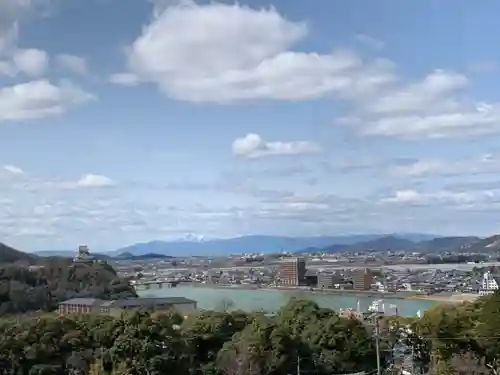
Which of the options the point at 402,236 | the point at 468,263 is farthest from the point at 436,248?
the point at 402,236

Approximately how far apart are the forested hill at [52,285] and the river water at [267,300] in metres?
3.72

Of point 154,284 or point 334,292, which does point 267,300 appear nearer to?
point 334,292

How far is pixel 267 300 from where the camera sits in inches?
1262

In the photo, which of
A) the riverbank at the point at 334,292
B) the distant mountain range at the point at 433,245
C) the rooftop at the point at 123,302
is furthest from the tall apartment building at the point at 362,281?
the distant mountain range at the point at 433,245

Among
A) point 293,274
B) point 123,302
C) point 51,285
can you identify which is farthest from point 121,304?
point 293,274

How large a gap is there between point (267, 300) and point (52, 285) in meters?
9.69

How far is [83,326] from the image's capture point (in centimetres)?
1126

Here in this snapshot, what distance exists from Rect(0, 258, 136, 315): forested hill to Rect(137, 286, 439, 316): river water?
3.72 meters

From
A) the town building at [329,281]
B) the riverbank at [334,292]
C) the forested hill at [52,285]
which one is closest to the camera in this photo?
the forested hill at [52,285]

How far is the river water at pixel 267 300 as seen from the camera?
88.1 feet

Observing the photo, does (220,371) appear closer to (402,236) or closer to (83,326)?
(83,326)

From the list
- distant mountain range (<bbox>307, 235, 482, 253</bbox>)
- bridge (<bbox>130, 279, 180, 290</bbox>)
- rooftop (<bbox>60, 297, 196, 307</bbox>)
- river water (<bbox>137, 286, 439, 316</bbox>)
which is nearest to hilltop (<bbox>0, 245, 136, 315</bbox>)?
rooftop (<bbox>60, 297, 196, 307</bbox>)

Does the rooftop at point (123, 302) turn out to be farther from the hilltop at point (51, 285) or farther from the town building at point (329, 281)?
the town building at point (329, 281)

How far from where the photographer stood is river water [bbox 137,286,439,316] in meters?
26.8
